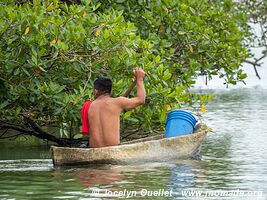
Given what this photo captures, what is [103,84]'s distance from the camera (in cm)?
1266

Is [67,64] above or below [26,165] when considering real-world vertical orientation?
above

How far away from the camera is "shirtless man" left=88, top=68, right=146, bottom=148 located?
41.5 feet

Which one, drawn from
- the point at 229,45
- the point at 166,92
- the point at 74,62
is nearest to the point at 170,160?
the point at 166,92

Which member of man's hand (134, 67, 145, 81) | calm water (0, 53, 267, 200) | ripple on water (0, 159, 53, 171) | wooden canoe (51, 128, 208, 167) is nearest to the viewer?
calm water (0, 53, 267, 200)

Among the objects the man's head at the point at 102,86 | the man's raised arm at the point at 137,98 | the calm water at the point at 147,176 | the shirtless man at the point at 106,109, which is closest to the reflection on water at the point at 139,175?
the calm water at the point at 147,176

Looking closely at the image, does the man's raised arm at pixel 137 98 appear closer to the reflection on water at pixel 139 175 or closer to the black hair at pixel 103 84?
the black hair at pixel 103 84

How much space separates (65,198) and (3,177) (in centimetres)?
196

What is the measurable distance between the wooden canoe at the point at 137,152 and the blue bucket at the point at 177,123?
0.65 ft

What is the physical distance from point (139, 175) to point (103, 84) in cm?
134

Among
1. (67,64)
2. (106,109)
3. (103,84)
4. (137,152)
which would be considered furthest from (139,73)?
(67,64)

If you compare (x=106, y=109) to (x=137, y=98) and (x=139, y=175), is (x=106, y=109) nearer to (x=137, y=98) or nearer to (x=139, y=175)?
(x=137, y=98)

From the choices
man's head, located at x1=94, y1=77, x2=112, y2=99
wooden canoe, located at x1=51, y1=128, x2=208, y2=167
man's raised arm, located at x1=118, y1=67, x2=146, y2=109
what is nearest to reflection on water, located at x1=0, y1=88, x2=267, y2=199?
wooden canoe, located at x1=51, y1=128, x2=208, y2=167

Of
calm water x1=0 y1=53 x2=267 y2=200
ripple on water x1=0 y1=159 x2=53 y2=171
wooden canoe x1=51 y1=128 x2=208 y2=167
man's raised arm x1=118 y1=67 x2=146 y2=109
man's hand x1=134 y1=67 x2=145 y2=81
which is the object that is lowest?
calm water x1=0 y1=53 x2=267 y2=200

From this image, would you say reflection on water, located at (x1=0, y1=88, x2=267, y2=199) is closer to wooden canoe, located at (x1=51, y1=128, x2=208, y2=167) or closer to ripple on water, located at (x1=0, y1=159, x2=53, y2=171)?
ripple on water, located at (x1=0, y1=159, x2=53, y2=171)
